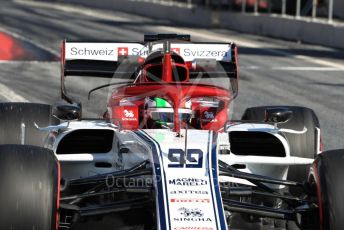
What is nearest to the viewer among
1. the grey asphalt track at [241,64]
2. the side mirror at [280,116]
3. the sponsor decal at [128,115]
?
the side mirror at [280,116]

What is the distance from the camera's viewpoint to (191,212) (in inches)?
248

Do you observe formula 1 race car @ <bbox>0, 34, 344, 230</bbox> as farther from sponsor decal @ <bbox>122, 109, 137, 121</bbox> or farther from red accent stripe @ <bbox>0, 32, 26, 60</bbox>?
red accent stripe @ <bbox>0, 32, 26, 60</bbox>

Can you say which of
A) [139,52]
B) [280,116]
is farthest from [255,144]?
[139,52]

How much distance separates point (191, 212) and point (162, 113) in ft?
6.46

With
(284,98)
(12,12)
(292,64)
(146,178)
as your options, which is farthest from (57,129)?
(12,12)

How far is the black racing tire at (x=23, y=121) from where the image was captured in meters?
8.90

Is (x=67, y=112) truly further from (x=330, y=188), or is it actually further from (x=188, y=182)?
(x=330, y=188)

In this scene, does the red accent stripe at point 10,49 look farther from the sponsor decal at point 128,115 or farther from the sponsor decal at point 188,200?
the sponsor decal at point 188,200

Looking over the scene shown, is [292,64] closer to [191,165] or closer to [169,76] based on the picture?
[169,76]

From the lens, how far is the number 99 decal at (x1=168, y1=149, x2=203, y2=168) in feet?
22.2

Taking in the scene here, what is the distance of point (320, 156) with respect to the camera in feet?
22.6

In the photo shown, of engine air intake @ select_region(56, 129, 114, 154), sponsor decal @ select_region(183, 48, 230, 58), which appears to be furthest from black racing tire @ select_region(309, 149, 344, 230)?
sponsor decal @ select_region(183, 48, 230, 58)

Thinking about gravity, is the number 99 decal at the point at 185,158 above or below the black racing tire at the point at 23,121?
above

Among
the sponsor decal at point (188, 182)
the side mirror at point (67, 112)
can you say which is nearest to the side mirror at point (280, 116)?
the side mirror at point (67, 112)
